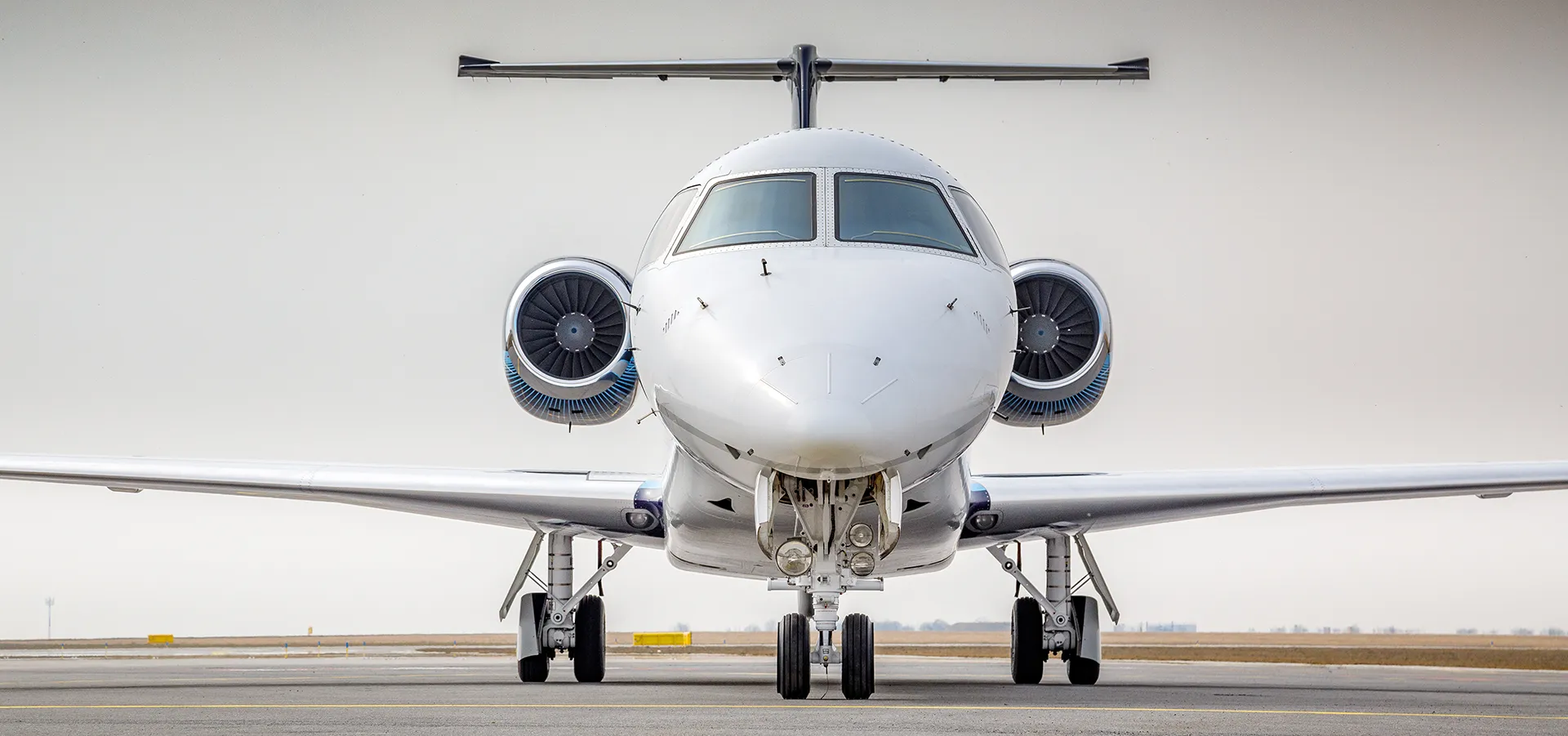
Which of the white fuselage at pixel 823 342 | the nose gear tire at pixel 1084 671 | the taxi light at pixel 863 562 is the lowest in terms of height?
the nose gear tire at pixel 1084 671

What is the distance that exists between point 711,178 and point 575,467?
5343mm

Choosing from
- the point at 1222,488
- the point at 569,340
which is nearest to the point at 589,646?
the point at 569,340

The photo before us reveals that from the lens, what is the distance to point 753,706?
9.64 metres

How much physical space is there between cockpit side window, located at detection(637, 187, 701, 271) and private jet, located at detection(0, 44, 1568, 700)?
27mm

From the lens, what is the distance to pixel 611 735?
721cm

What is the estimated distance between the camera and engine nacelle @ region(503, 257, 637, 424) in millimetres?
12648

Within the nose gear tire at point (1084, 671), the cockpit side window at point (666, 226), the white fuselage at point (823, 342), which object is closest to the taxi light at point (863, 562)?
the white fuselage at point (823, 342)

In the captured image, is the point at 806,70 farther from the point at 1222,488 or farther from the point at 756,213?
the point at 756,213

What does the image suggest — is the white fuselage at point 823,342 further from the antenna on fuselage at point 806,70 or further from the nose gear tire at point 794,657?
the antenna on fuselage at point 806,70

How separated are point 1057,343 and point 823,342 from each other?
6.09 metres

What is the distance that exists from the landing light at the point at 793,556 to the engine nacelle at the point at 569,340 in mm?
4098

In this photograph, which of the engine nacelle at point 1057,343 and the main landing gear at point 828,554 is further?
the engine nacelle at point 1057,343

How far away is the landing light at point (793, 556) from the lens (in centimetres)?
883

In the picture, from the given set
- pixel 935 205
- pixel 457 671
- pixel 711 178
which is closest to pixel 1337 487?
pixel 935 205
